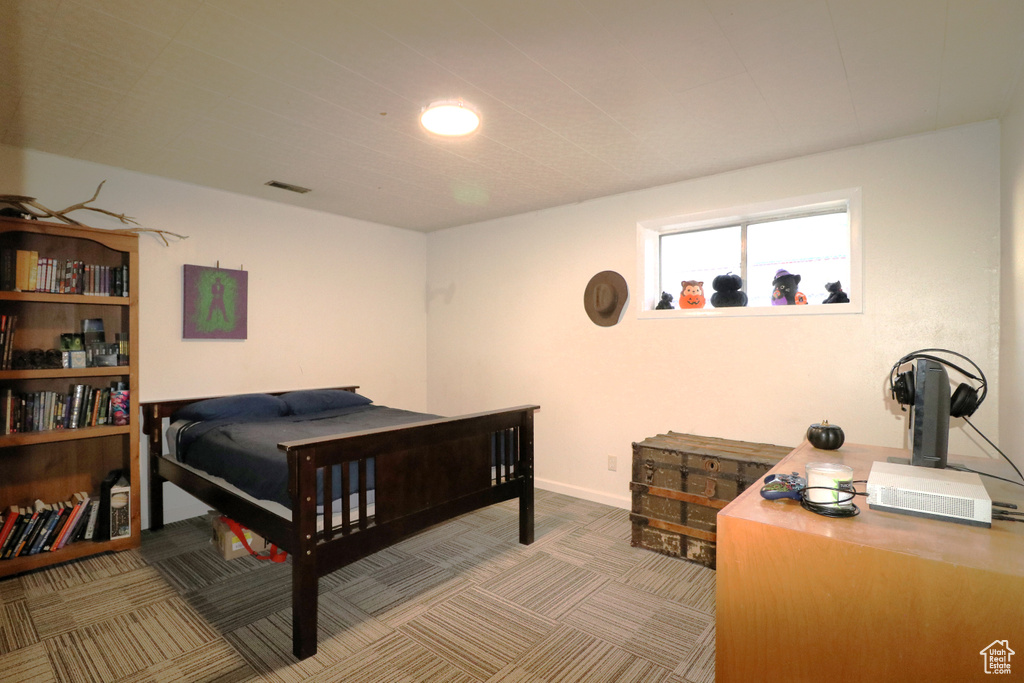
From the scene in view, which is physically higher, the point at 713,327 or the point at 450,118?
the point at 450,118

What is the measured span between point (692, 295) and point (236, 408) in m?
3.22

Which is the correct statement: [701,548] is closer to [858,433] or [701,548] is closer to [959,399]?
[858,433]

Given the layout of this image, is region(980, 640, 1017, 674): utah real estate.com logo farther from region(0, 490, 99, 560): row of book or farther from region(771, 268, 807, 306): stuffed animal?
region(0, 490, 99, 560): row of book

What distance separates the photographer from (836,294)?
9.72 ft

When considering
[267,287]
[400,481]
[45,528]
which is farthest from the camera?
[267,287]

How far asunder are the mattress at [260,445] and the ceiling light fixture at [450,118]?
151cm

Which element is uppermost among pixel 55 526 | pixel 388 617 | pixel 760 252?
pixel 760 252

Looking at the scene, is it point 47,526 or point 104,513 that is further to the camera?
point 104,513

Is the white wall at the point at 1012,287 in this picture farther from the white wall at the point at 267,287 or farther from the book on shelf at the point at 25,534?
the book on shelf at the point at 25,534

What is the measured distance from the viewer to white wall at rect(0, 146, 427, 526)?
10.5 feet

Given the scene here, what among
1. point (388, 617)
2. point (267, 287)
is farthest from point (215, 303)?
point (388, 617)

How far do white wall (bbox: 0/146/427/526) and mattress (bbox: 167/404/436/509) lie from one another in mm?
557

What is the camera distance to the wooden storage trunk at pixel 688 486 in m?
2.71

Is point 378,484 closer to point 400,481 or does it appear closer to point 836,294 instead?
point 400,481
